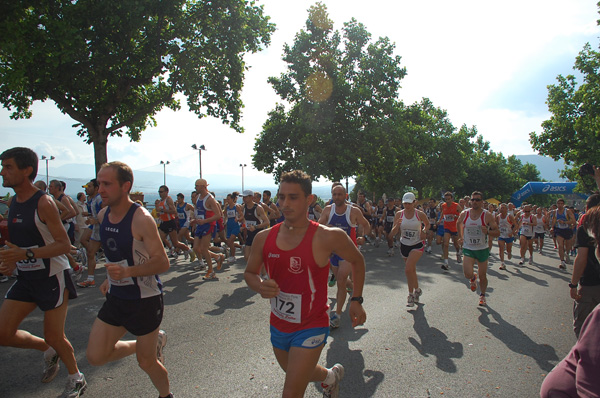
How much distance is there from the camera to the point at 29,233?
3.44 meters

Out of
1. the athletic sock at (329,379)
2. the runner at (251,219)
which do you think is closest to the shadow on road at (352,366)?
the athletic sock at (329,379)

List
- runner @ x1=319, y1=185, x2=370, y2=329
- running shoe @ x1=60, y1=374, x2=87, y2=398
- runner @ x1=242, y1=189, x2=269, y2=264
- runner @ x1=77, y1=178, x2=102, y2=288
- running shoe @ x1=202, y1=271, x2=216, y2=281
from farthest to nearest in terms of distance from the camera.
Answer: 1. runner @ x1=242, y1=189, x2=269, y2=264
2. running shoe @ x1=202, y1=271, x2=216, y2=281
3. runner @ x1=77, y1=178, x2=102, y2=288
4. runner @ x1=319, y1=185, x2=370, y2=329
5. running shoe @ x1=60, y1=374, x2=87, y2=398

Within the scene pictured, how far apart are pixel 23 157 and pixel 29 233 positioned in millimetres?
693

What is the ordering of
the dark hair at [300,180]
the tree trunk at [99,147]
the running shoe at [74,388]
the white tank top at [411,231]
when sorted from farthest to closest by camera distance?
1. the tree trunk at [99,147]
2. the white tank top at [411,231]
3. the running shoe at [74,388]
4. the dark hair at [300,180]

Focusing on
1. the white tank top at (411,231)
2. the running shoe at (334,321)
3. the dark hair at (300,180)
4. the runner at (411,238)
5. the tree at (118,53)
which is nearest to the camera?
the dark hair at (300,180)

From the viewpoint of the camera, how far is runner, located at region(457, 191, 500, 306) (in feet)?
23.4

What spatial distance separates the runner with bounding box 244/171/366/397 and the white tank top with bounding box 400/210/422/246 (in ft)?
16.1

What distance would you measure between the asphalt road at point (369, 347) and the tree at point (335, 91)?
17.8 metres

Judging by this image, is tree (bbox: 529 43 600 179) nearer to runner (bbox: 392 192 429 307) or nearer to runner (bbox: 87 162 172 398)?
runner (bbox: 392 192 429 307)

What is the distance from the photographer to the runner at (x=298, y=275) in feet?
8.80

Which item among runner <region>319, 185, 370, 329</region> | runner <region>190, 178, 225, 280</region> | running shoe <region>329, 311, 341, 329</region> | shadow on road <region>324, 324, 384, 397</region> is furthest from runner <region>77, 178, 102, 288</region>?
shadow on road <region>324, 324, 384, 397</region>

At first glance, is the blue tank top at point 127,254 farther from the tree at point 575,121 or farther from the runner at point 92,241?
the tree at point 575,121

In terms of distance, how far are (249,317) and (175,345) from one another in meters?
1.48

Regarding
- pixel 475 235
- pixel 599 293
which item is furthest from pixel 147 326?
pixel 475 235
